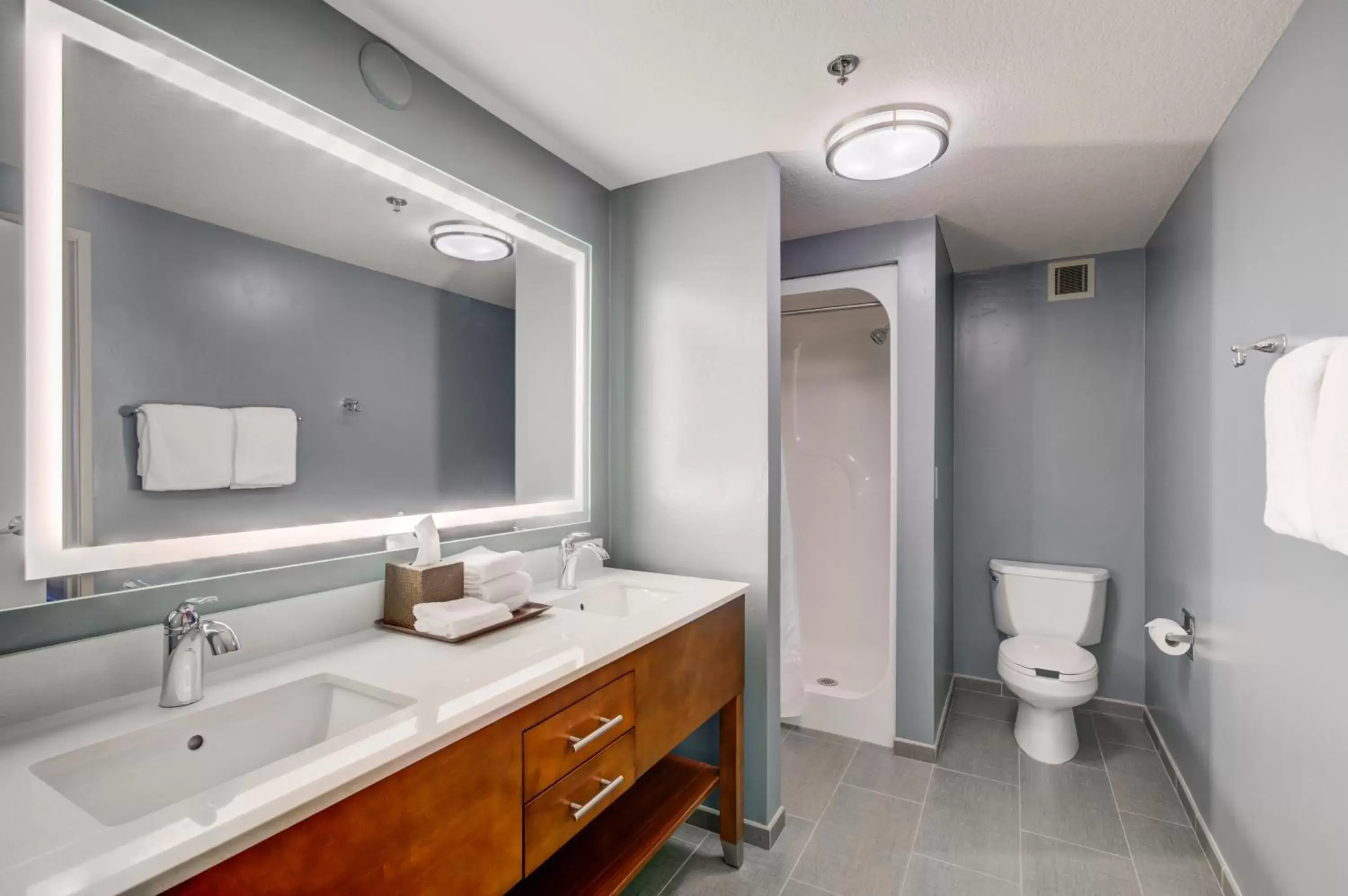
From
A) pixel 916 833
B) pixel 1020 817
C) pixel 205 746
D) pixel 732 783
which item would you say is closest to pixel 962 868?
pixel 916 833

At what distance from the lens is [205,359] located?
1.23m

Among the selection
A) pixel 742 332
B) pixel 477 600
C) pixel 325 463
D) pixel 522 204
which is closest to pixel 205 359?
pixel 325 463

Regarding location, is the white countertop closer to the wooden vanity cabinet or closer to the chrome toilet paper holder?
the wooden vanity cabinet

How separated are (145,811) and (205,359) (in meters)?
0.77

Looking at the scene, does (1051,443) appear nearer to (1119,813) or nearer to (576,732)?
(1119,813)

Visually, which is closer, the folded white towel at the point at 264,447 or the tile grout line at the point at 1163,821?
the folded white towel at the point at 264,447

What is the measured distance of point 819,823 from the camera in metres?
2.21

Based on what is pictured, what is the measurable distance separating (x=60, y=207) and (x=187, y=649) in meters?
Answer: 0.76

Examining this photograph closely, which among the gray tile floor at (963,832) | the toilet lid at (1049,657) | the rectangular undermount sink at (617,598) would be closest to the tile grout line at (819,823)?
the gray tile floor at (963,832)

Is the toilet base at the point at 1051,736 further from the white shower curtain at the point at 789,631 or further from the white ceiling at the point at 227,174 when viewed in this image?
the white ceiling at the point at 227,174

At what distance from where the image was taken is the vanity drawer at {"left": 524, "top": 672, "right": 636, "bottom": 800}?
117cm

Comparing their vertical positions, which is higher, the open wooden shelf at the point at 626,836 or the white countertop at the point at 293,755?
the white countertop at the point at 293,755

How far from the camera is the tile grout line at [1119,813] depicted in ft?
6.32

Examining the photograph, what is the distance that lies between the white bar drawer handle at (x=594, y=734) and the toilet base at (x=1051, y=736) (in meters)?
2.12
